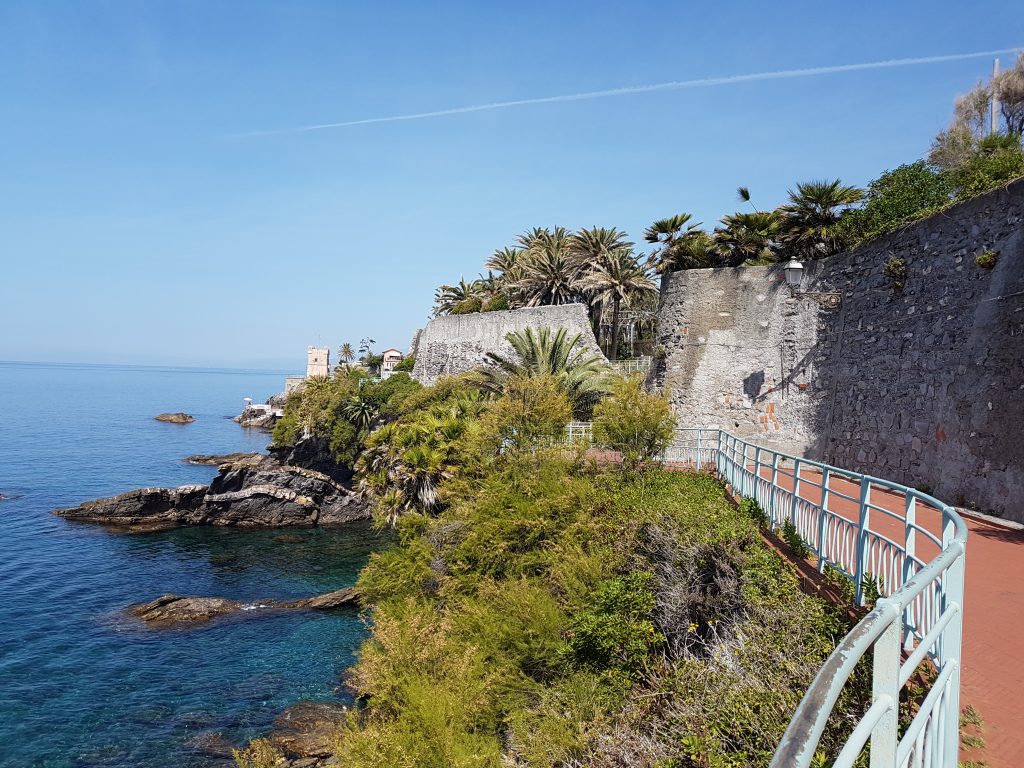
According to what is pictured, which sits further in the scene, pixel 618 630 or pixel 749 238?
pixel 749 238

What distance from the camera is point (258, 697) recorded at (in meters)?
15.5

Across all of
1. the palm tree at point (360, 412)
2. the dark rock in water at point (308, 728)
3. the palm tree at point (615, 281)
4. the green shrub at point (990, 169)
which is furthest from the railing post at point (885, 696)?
the palm tree at point (360, 412)

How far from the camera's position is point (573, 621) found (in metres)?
9.97

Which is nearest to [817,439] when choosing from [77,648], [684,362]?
[684,362]

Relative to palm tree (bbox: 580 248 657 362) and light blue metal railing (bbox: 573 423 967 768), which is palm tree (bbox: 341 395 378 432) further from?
light blue metal railing (bbox: 573 423 967 768)

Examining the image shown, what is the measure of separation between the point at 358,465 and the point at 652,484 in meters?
Answer: 16.4

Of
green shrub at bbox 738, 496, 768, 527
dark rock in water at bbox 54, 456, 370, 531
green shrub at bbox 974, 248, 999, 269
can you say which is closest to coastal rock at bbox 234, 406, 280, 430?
dark rock in water at bbox 54, 456, 370, 531

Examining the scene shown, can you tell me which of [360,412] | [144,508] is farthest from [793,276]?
[144,508]

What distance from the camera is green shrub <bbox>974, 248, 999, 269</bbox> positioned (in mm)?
11555

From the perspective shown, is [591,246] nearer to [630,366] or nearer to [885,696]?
[630,366]

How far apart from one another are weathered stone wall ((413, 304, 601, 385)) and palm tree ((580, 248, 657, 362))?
5.68 m

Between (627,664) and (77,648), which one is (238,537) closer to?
(77,648)

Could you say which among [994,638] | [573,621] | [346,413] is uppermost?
[994,638]

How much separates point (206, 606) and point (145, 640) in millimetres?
2410
